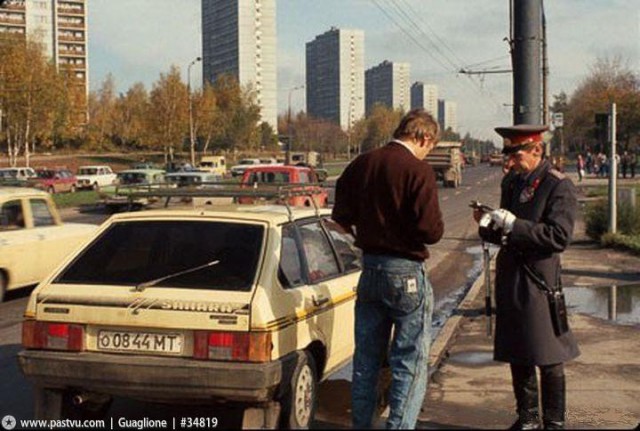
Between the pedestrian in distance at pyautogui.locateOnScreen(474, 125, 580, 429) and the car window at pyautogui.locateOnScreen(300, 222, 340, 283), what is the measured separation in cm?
136

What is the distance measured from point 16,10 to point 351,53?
5413cm

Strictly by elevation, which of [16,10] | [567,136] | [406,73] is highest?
[16,10]

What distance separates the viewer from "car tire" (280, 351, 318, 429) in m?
4.81

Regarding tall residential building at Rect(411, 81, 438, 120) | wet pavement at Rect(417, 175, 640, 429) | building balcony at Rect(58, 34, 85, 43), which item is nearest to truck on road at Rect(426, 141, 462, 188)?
wet pavement at Rect(417, 175, 640, 429)

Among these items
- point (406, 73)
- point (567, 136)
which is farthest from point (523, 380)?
point (406, 73)

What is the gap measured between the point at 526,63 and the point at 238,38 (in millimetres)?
118185

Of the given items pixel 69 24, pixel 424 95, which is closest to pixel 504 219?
pixel 424 95

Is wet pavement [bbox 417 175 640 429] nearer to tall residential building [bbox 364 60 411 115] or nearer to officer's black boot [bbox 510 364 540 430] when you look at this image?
officer's black boot [bbox 510 364 540 430]

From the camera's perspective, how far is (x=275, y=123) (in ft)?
474

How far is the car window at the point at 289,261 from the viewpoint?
5059 mm

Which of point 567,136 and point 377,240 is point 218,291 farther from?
point 567,136

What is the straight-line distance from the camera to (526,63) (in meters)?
7.99

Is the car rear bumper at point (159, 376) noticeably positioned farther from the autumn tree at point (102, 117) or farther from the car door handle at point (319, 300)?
the autumn tree at point (102, 117)

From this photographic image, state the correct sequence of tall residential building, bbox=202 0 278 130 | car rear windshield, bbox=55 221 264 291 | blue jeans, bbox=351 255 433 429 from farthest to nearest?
tall residential building, bbox=202 0 278 130
car rear windshield, bbox=55 221 264 291
blue jeans, bbox=351 255 433 429
